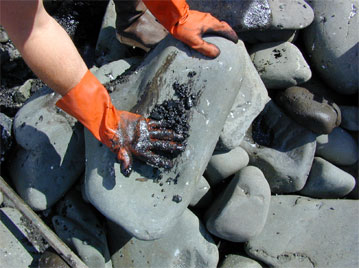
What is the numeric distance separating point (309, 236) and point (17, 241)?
6.79ft

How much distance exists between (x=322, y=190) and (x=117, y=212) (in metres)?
1.69

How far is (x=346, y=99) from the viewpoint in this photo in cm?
308

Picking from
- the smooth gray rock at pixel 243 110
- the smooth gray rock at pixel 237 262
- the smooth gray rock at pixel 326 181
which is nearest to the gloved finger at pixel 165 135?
the smooth gray rock at pixel 243 110

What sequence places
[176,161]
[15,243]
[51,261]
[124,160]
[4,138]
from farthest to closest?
[4,138], [15,243], [51,261], [176,161], [124,160]

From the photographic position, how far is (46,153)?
98.4 inches

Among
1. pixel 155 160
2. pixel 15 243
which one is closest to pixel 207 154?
pixel 155 160

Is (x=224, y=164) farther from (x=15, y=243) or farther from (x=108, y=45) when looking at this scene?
(x=15, y=243)

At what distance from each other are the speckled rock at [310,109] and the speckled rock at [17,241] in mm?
2053

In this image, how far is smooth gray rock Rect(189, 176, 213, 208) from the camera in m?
2.73

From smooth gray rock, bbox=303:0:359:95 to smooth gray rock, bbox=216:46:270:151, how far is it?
67cm

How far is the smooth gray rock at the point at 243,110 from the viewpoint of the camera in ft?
8.21

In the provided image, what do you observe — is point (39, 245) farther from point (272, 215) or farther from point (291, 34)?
point (291, 34)

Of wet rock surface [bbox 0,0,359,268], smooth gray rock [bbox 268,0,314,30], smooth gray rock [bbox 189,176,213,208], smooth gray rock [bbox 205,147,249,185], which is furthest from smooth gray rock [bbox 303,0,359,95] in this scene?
smooth gray rock [bbox 189,176,213,208]

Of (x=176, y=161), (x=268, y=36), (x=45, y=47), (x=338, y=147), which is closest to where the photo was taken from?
(x=45, y=47)
